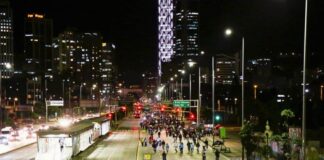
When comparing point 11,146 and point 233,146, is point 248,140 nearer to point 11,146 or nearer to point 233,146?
point 233,146

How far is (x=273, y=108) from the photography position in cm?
7975

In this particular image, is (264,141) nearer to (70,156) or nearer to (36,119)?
(70,156)

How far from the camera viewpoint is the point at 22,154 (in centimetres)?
5178

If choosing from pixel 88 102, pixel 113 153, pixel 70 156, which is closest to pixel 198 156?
pixel 113 153

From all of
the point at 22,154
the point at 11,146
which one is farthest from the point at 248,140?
the point at 11,146

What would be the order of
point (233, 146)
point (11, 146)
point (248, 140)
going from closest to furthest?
point (248, 140), point (233, 146), point (11, 146)

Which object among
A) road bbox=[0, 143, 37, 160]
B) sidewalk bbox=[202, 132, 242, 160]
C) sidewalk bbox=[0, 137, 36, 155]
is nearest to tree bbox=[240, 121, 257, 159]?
sidewalk bbox=[202, 132, 242, 160]

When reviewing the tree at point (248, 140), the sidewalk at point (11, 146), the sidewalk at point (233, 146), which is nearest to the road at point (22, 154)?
the sidewalk at point (11, 146)

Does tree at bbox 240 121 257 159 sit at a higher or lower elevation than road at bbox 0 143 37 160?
higher

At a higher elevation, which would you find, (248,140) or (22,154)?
(248,140)

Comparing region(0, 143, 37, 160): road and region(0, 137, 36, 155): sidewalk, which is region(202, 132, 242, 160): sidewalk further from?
region(0, 137, 36, 155): sidewalk

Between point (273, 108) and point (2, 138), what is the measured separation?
40980 millimetres

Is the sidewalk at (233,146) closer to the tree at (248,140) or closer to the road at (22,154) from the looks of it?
the tree at (248,140)

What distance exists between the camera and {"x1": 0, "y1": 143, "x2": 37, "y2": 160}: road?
157 ft
